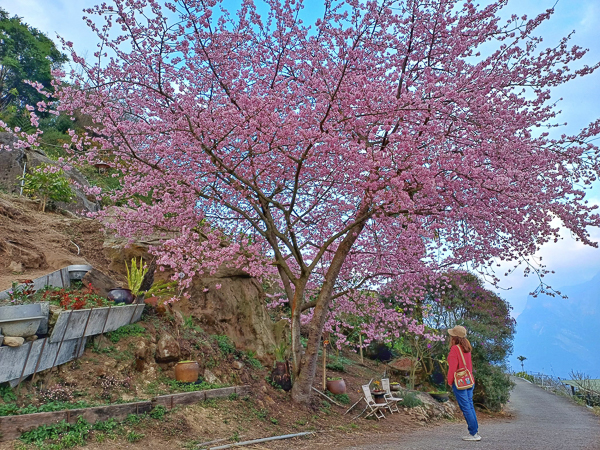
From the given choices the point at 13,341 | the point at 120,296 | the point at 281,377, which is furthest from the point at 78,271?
the point at 281,377

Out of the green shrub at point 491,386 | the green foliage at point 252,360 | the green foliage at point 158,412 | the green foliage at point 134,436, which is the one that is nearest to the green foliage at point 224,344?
the green foliage at point 252,360

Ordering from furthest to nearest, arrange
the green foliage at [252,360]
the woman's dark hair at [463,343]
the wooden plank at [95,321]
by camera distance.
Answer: the green foliage at [252,360]
the woman's dark hair at [463,343]
the wooden plank at [95,321]

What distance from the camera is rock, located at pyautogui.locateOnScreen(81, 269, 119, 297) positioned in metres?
7.60

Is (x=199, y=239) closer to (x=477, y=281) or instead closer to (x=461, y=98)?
(x=461, y=98)

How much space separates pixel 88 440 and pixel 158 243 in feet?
21.0

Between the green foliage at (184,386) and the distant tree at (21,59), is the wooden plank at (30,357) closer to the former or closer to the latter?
the green foliage at (184,386)

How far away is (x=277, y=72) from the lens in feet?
26.2

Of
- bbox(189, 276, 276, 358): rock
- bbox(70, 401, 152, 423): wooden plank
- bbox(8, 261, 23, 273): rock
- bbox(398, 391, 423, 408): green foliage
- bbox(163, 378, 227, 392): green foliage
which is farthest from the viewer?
bbox(398, 391, 423, 408): green foliage

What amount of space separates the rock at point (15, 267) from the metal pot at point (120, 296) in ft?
7.04

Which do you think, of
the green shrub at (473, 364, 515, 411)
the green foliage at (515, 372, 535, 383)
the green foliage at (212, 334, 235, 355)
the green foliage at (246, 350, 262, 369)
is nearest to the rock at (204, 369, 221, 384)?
the green foliage at (212, 334, 235, 355)

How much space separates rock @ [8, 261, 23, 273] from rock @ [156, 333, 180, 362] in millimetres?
3406

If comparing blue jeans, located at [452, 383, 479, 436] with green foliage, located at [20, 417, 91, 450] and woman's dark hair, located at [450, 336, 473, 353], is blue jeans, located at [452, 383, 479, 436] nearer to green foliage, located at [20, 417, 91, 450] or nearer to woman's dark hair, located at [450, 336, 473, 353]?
woman's dark hair, located at [450, 336, 473, 353]

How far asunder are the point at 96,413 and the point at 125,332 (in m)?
2.16

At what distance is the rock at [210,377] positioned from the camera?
7.27 m
